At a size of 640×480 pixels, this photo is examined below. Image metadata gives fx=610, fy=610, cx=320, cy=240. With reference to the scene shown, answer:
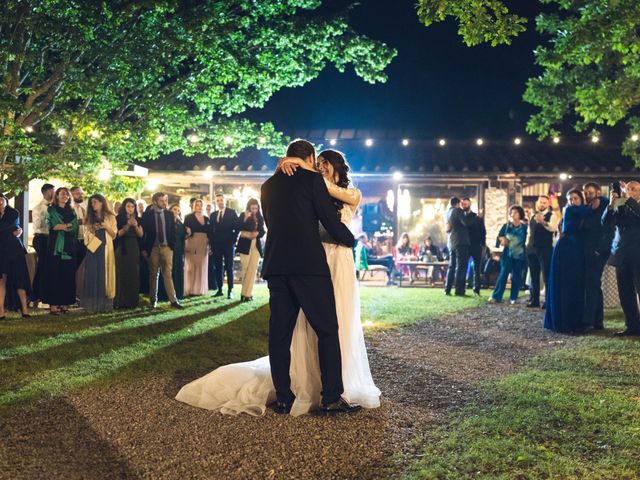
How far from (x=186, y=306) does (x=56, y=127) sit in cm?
404

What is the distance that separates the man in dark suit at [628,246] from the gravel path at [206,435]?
11.3 feet

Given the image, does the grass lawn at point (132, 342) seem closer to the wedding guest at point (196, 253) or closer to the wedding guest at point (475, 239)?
the wedding guest at point (196, 253)

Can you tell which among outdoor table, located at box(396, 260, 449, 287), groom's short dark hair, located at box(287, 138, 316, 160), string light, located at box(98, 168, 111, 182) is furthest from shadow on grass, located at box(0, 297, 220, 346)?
outdoor table, located at box(396, 260, 449, 287)

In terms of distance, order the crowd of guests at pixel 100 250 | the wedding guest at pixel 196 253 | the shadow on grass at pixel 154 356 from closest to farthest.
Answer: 1. the shadow on grass at pixel 154 356
2. the crowd of guests at pixel 100 250
3. the wedding guest at pixel 196 253

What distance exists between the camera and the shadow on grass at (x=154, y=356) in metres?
5.32

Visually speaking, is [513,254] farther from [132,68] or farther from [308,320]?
[308,320]

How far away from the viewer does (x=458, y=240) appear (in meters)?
14.3

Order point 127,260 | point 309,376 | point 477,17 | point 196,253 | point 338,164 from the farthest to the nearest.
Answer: point 196,253
point 127,260
point 477,17
point 338,164
point 309,376

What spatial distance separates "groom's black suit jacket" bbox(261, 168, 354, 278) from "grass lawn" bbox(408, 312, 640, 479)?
147 cm

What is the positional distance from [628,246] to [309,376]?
5.75 meters

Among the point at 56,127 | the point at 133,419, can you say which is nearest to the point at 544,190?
the point at 56,127

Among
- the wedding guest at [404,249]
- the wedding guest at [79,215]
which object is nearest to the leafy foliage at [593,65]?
the wedding guest at [404,249]

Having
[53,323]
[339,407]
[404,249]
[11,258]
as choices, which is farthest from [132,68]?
[404,249]

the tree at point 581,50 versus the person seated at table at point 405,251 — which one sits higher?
the tree at point 581,50
